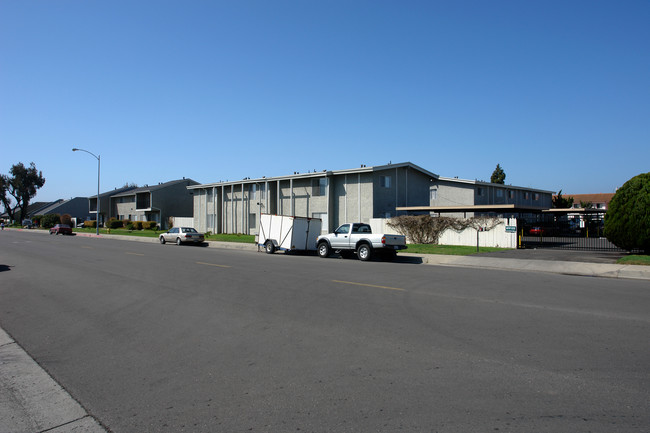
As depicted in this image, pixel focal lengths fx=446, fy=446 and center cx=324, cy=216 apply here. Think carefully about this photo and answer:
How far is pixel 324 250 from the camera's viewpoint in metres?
22.5

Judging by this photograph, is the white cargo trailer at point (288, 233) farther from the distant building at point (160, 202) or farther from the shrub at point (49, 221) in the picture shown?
the shrub at point (49, 221)

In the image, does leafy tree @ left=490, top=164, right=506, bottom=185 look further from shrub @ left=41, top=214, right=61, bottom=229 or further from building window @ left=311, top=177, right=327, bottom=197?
shrub @ left=41, top=214, right=61, bottom=229

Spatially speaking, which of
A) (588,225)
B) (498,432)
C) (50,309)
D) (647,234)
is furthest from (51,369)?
(588,225)

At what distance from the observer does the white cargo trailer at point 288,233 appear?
78.5ft

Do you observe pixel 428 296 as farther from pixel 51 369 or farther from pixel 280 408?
pixel 51 369

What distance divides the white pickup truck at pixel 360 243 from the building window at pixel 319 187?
13879 millimetres

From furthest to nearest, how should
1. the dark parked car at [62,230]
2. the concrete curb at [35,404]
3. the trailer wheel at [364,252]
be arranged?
the dark parked car at [62,230], the trailer wheel at [364,252], the concrete curb at [35,404]

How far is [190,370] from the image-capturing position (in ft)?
16.9

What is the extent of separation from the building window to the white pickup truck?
1388 centimetres

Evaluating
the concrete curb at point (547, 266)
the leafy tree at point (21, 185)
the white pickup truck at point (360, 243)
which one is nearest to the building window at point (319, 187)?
the white pickup truck at point (360, 243)

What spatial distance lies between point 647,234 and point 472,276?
855 centimetres

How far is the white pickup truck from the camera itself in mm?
19953

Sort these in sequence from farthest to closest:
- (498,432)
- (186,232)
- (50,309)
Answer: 1. (186,232)
2. (50,309)
3. (498,432)

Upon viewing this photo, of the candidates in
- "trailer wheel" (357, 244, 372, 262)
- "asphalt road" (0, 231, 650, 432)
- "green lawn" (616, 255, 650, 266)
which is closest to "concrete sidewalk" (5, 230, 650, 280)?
"green lawn" (616, 255, 650, 266)
